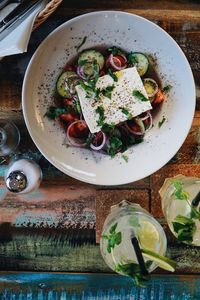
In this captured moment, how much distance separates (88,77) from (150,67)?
0.65 ft

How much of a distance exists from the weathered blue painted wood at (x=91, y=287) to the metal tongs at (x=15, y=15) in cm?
80

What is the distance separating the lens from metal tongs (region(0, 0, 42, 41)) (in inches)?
62.4

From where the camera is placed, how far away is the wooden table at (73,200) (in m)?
1.72

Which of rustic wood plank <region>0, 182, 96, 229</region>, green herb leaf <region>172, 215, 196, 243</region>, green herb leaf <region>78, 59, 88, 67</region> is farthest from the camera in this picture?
rustic wood plank <region>0, 182, 96, 229</region>

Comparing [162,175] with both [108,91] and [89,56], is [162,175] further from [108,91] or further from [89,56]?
[89,56]

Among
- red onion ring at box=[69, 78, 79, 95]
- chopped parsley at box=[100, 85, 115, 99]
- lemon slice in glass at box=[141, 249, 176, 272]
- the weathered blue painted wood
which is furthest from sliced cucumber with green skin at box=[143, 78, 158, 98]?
the weathered blue painted wood

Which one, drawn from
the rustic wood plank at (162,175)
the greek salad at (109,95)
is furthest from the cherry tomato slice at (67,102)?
the rustic wood plank at (162,175)

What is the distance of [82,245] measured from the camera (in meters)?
1.81

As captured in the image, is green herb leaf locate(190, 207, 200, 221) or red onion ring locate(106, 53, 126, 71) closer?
green herb leaf locate(190, 207, 200, 221)

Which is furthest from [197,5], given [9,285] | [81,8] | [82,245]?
[9,285]

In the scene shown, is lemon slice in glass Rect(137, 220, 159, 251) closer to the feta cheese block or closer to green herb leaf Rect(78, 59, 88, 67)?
the feta cheese block

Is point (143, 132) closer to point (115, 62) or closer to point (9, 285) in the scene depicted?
point (115, 62)

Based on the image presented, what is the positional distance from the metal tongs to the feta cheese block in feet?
0.89

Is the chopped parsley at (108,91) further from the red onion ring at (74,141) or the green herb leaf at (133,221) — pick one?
the green herb leaf at (133,221)
